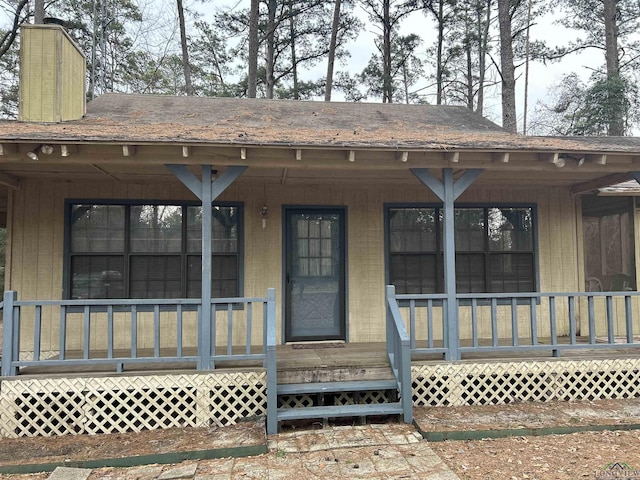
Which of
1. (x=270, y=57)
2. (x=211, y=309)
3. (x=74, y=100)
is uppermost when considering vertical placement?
(x=270, y=57)

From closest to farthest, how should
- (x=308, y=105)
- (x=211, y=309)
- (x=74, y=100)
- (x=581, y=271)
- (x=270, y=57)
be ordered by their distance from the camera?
1. (x=211, y=309)
2. (x=74, y=100)
3. (x=581, y=271)
4. (x=308, y=105)
5. (x=270, y=57)

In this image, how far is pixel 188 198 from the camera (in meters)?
5.80

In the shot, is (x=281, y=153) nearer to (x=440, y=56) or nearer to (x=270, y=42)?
(x=270, y=42)

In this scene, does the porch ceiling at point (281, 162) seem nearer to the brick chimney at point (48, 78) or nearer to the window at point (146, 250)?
the window at point (146, 250)

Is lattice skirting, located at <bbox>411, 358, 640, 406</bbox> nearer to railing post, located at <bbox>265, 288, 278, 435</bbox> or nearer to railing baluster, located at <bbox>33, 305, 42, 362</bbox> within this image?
railing post, located at <bbox>265, 288, 278, 435</bbox>

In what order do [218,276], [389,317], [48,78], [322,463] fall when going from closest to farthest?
[322,463] → [389,317] → [48,78] → [218,276]

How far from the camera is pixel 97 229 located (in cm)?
564

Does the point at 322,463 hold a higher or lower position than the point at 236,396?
lower

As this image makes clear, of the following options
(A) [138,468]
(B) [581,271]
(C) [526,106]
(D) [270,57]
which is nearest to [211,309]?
(A) [138,468]

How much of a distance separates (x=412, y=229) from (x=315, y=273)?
146 centimetres

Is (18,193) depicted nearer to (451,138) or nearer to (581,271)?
(451,138)

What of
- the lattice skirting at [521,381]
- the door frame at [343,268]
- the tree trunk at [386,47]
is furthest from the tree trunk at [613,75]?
the door frame at [343,268]

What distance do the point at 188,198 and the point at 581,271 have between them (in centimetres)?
546

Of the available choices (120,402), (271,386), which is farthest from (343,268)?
(120,402)
